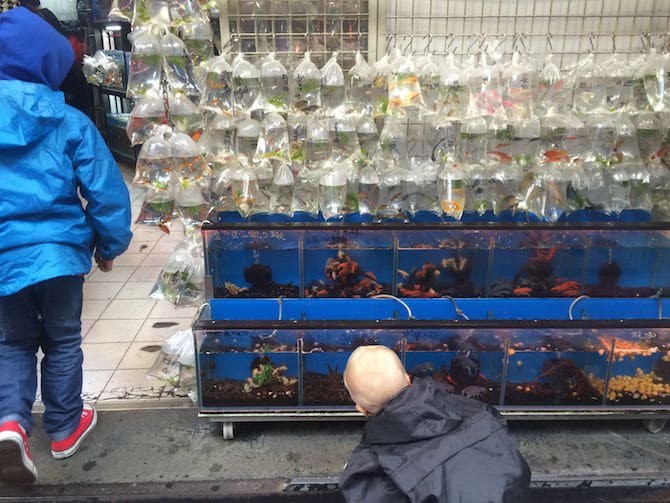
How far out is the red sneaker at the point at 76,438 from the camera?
9.89 feet

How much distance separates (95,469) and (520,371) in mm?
2082

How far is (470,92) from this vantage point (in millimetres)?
3537

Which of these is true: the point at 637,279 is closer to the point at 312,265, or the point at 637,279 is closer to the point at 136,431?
the point at 312,265

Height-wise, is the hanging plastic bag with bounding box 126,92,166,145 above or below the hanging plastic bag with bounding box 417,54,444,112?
below

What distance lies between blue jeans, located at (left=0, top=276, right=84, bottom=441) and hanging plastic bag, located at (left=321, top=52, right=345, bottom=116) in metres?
1.66

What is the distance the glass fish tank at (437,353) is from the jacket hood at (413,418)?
1.13 m

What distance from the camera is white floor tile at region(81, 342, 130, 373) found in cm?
387

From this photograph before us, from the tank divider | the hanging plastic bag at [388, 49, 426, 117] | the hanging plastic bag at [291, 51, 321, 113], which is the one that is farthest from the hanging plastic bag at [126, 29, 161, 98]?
the tank divider

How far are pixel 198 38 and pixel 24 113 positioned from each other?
4.16 feet

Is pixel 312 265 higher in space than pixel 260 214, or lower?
lower

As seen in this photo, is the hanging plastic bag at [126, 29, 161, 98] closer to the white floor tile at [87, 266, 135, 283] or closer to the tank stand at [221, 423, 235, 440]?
the tank stand at [221, 423, 235, 440]

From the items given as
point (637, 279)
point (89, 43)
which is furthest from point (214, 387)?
point (89, 43)

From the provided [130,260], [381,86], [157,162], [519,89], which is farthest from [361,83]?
[130,260]

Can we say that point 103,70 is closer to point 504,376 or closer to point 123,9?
point 123,9
